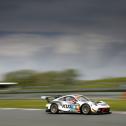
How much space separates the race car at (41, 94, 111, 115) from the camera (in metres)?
19.7

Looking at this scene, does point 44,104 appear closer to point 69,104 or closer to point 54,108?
point 54,108

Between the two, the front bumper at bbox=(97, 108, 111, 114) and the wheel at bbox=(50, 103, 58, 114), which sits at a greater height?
the wheel at bbox=(50, 103, 58, 114)

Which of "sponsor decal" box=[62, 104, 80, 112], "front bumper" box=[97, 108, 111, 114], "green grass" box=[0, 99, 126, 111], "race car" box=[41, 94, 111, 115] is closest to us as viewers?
"front bumper" box=[97, 108, 111, 114]

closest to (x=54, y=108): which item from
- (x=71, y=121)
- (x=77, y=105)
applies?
(x=77, y=105)

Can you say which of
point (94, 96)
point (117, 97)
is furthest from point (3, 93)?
point (117, 97)

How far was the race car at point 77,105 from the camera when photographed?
1967 cm

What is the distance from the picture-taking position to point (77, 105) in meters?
20.5

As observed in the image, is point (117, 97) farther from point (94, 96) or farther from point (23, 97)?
point (23, 97)

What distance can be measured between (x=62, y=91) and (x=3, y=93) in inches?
351

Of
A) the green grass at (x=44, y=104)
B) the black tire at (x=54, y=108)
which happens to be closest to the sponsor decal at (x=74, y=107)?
the black tire at (x=54, y=108)

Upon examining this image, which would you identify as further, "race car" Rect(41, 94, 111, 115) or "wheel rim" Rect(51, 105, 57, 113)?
"wheel rim" Rect(51, 105, 57, 113)

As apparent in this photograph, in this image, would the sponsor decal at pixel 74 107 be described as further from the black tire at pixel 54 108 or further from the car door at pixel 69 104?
the black tire at pixel 54 108

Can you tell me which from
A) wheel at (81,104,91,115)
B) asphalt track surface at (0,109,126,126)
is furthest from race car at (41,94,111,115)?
asphalt track surface at (0,109,126,126)

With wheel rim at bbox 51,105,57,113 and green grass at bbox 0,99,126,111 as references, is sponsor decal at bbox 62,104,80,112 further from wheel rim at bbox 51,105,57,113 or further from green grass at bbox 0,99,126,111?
green grass at bbox 0,99,126,111
